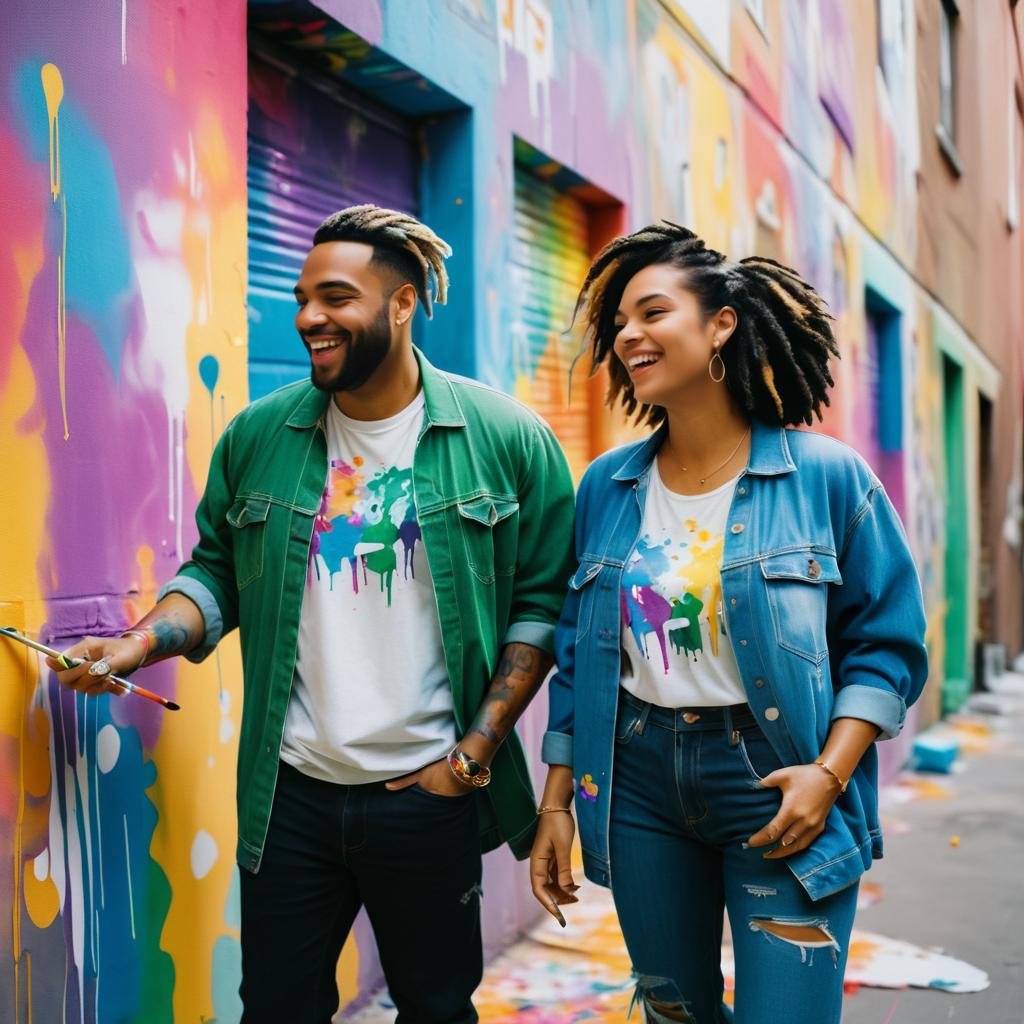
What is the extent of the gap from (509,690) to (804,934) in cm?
74

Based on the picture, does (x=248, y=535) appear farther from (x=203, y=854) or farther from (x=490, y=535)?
(x=203, y=854)

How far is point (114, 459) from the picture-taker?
2.73m

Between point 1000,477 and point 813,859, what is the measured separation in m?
14.3

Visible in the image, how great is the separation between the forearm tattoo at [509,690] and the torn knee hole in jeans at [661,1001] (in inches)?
21.3

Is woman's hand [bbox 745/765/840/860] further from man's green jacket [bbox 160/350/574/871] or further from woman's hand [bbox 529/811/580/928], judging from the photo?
man's green jacket [bbox 160/350/574/871]

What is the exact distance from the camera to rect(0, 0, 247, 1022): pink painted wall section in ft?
8.09

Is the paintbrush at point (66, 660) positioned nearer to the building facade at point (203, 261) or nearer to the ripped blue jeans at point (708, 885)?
the building facade at point (203, 261)

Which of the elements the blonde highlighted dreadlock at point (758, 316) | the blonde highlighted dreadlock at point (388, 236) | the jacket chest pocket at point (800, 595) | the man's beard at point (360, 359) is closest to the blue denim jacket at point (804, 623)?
the jacket chest pocket at point (800, 595)

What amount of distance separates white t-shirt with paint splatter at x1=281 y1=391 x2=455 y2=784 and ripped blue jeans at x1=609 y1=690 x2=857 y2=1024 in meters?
0.40

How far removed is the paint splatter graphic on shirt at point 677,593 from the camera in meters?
2.31

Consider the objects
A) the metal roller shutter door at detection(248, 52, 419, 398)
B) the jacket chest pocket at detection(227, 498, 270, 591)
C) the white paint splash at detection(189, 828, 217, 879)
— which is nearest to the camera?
the jacket chest pocket at detection(227, 498, 270, 591)

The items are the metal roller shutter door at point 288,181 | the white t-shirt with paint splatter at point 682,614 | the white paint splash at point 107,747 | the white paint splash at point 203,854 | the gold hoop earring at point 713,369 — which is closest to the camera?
the white t-shirt with paint splatter at point 682,614

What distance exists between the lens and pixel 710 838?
2.32 m

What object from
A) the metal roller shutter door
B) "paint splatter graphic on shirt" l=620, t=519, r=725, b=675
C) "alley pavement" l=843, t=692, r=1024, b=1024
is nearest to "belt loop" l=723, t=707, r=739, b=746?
"paint splatter graphic on shirt" l=620, t=519, r=725, b=675
